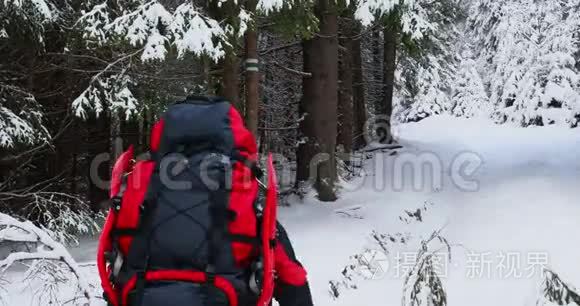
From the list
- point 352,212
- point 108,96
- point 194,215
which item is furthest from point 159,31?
point 194,215

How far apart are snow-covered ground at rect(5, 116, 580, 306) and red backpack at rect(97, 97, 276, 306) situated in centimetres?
358

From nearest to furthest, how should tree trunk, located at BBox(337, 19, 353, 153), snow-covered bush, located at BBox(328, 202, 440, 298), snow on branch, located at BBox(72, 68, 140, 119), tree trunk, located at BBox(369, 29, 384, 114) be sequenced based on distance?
snow-covered bush, located at BBox(328, 202, 440, 298) → snow on branch, located at BBox(72, 68, 140, 119) → tree trunk, located at BBox(337, 19, 353, 153) → tree trunk, located at BBox(369, 29, 384, 114)

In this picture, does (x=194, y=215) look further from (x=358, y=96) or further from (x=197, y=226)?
(x=358, y=96)

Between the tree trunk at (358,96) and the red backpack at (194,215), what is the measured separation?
46.5 ft

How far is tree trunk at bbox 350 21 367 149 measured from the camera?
16406 mm

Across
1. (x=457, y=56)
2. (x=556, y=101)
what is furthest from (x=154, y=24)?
(x=457, y=56)

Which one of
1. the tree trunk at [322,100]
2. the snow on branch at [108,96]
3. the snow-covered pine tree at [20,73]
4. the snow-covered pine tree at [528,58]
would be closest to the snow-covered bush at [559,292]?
the snow on branch at [108,96]

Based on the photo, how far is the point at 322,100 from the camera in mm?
10969

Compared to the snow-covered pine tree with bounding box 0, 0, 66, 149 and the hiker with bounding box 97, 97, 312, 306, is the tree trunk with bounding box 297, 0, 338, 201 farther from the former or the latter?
the hiker with bounding box 97, 97, 312, 306

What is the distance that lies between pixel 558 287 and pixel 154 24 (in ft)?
17.9

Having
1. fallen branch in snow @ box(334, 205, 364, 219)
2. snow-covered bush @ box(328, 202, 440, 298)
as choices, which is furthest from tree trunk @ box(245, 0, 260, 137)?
fallen branch in snow @ box(334, 205, 364, 219)

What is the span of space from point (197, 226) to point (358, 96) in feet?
52.4

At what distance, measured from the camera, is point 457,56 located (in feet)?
125

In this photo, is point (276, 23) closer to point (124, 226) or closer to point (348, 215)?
point (348, 215)
